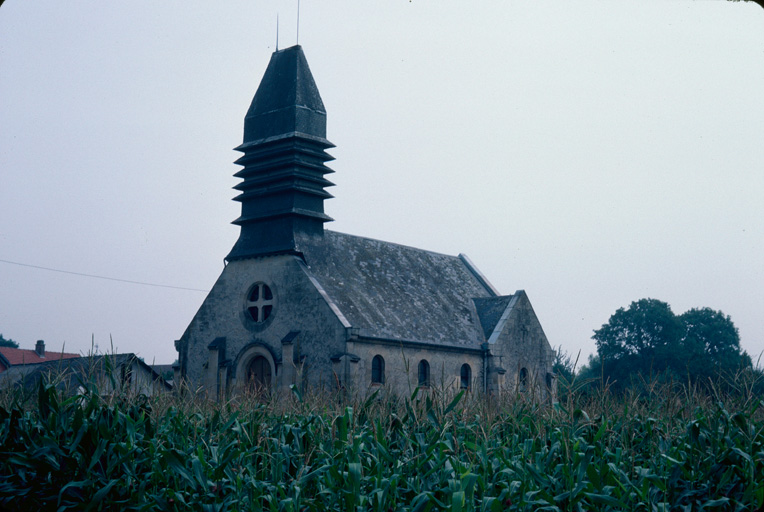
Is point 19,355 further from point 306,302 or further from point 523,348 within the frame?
point 523,348

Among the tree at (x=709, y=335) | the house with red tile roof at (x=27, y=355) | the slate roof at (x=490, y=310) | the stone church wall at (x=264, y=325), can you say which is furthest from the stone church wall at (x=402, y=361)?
the house with red tile roof at (x=27, y=355)

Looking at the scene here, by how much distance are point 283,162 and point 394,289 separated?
6972 millimetres

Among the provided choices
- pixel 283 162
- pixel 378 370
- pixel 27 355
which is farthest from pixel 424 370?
pixel 27 355

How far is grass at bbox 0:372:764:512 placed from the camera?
284 inches

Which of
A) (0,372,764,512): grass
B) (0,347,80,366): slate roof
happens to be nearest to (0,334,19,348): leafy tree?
(0,347,80,366): slate roof

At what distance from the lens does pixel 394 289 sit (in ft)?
110

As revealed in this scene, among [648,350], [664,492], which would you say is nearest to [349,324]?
[664,492]

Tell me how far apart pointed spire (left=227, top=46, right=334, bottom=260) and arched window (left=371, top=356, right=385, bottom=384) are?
553 centimetres

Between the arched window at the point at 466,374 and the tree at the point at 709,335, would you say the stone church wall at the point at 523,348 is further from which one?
the tree at the point at 709,335

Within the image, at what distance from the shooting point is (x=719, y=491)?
7551 millimetres

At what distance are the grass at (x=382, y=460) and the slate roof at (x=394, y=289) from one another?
18952mm

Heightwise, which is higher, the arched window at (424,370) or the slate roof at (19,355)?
the slate roof at (19,355)

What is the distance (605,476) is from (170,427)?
4968 mm

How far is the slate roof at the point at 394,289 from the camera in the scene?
98.9ft
